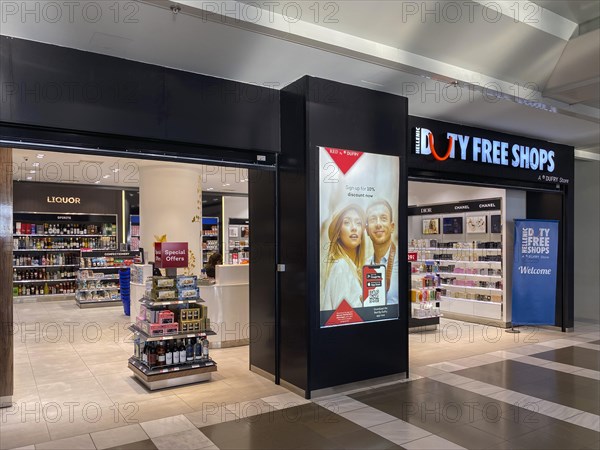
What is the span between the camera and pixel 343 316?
5031 millimetres

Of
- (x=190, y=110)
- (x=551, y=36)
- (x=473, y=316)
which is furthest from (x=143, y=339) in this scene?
(x=473, y=316)

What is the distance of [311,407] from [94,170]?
931 centimetres

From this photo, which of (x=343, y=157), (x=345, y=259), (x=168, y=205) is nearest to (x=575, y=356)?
(x=345, y=259)

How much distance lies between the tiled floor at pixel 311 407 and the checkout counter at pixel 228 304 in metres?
0.25

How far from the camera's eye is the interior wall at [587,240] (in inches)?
380

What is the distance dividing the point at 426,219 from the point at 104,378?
718 cm

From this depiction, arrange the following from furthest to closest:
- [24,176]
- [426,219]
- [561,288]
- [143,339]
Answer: [24,176] → [426,219] → [561,288] → [143,339]

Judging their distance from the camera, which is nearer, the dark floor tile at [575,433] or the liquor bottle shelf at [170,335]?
the dark floor tile at [575,433]

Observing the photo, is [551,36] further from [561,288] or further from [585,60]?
[561,288]

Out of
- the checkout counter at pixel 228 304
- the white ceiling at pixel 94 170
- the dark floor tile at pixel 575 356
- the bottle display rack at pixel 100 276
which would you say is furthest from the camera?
the bottle display rack at pixel 100 276

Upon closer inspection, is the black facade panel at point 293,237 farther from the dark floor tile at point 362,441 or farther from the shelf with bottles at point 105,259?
the shelf with bottles at point 105,259

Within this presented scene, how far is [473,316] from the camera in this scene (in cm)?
929

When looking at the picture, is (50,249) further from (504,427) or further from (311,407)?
(504,427)

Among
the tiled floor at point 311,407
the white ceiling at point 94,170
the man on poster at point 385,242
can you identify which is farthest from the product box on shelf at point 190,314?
the white ceiling at point 94,170
